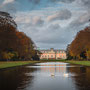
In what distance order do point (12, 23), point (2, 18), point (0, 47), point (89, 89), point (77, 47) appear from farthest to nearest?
1. point (77, 47)
2. point (12, 23)
3. point (2, 18)
4. point (0, 47)
5. point (89, 89)

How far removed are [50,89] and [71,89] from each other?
111 cm

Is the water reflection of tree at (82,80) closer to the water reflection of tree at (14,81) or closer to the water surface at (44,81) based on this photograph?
the water surface at (44,81)

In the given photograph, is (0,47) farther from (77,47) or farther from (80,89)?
(77,47)

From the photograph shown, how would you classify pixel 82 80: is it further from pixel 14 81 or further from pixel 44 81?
pixel 14 81

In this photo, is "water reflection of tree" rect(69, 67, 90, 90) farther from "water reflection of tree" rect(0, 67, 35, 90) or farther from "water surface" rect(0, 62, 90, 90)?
"water reflection of tree" rect(0, 67, 35, 90)

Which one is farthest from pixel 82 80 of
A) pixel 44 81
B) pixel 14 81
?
pixel 14 81

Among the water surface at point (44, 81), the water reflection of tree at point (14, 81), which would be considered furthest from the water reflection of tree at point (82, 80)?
the water reflection of tree at point (14, 81)

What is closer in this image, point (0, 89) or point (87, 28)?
point (0, 89)

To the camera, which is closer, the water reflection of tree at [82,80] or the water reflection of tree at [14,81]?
the water reflection of tree at [82,80]

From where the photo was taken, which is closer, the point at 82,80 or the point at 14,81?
the point at 14,81

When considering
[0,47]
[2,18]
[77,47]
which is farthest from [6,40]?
[77,47]

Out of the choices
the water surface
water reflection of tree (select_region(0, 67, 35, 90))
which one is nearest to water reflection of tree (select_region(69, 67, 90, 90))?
the water surface

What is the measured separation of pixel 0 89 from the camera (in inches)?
441

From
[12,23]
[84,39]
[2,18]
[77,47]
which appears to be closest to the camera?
[2,18]
